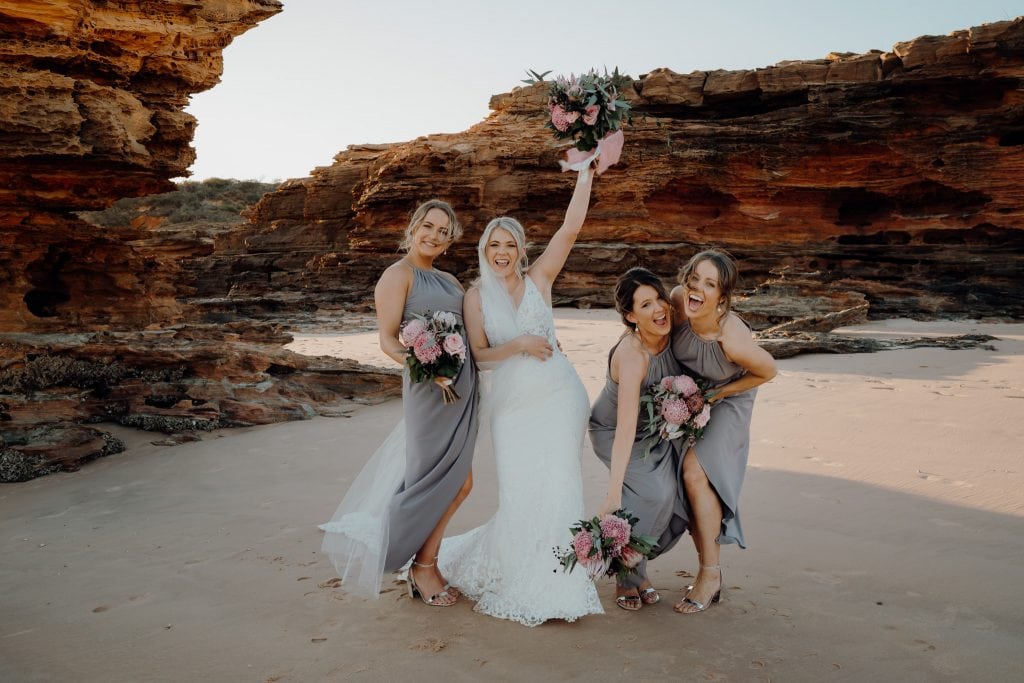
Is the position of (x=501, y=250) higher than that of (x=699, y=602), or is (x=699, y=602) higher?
(x=501, y=250)

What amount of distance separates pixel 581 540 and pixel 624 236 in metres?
22.3

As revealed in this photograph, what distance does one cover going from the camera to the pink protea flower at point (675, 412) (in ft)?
12.4

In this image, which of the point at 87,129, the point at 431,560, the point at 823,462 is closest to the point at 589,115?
the point at 431,560

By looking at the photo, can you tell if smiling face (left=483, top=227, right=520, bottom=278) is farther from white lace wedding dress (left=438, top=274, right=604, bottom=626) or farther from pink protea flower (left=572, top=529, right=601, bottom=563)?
pink protea flower (left=572, top=529, right=601, bottom=563)

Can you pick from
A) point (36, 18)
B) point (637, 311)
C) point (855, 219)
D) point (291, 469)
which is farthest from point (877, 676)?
point (855, 219)

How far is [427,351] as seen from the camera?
3.76 meters

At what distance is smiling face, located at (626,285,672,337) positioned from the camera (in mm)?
3869

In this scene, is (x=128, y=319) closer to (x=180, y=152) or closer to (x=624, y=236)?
(x=180, y=152)

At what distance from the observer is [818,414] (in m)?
7.61

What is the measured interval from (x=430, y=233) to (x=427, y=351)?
779mm

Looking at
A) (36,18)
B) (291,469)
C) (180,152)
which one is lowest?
(291,469)

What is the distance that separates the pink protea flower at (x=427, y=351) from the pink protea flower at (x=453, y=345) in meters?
0.05

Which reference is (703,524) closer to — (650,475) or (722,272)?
(650,475)

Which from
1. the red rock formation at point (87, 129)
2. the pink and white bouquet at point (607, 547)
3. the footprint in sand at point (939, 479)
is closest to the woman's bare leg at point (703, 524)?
the pink and white bouquet at point (607, 547)
